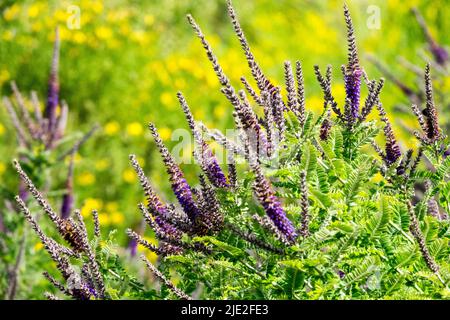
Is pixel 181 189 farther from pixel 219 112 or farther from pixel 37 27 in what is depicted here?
pixel 37 27

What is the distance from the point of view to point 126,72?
6828 mm

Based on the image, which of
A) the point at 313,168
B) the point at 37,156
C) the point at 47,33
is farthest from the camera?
the point at 47,33

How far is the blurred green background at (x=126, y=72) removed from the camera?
5926 millimetres

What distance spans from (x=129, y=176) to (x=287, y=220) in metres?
4.66

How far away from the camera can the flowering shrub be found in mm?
1346

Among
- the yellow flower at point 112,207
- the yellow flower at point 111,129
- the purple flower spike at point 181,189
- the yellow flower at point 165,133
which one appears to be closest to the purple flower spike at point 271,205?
the purple flower spike at point 181,189

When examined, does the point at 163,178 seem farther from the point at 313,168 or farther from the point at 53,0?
the point at 313,168

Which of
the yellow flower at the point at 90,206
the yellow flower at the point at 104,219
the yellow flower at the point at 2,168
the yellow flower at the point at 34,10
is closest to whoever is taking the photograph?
the yellow flower at the point at 90,206

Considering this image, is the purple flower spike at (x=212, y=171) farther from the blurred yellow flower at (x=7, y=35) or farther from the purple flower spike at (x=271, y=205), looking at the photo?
the blurred yellow flower at (x=7, y=35)

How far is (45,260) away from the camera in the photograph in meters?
3.20

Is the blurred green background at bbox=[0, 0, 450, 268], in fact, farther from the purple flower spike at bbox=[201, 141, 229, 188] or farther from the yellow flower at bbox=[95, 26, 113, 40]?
the purple flower spike at bbox=[201, 141, 229, 188]

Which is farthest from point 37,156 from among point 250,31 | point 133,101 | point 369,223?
point 250,31

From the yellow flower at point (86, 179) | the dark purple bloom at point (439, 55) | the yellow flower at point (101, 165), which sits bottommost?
the dark purple bloom at point (439, 55)
